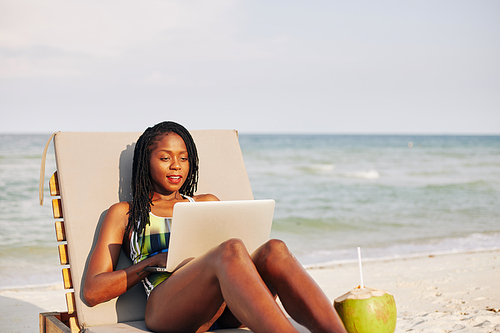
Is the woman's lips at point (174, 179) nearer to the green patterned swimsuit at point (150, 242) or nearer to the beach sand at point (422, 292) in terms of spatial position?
the green patterned swimsuit at point (150, 242)

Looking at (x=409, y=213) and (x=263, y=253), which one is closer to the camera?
(x=263, y=253)

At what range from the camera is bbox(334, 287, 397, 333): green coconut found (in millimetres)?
2004

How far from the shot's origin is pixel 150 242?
2289 mm

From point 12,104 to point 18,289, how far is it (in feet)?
77.9

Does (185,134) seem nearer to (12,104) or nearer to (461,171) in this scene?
(461,171)

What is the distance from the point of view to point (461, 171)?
727 inches

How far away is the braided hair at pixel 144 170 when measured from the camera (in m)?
2.31

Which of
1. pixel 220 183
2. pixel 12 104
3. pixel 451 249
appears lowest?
pixel 451 249

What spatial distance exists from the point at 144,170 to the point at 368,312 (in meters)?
1.26

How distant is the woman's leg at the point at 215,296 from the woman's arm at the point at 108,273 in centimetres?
12

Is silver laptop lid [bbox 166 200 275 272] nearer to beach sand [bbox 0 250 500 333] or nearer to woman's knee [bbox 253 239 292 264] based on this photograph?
woman's knee [bbox 253 239 292 264]

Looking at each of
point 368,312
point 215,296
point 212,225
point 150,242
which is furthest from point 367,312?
point 150,242

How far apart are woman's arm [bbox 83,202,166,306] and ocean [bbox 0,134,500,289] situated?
3338 millimetres

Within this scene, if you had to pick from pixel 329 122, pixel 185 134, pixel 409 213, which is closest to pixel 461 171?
pixel 409 213
